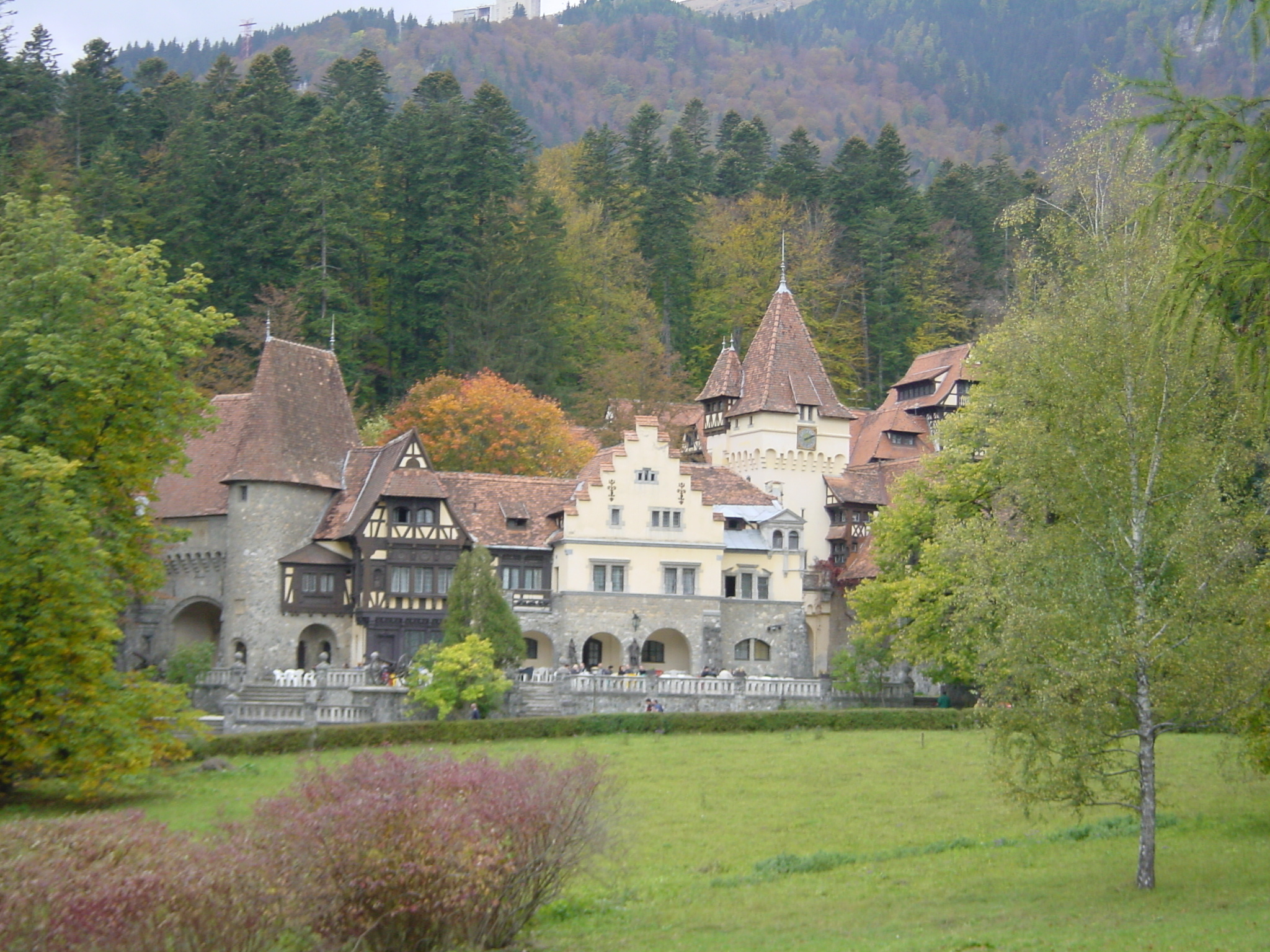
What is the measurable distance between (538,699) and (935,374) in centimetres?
3005

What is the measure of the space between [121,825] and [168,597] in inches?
1306

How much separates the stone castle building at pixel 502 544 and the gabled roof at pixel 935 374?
7248mm

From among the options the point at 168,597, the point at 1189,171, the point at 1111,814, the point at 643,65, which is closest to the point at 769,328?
the point at 168,597

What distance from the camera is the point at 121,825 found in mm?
16047

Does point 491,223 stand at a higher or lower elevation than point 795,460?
higher

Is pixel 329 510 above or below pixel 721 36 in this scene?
below

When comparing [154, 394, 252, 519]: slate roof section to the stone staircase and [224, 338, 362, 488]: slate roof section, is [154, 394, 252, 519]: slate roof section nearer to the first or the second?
[224, 338, 362, 488]: slate roof section

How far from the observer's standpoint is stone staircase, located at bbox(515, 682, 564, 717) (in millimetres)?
43250

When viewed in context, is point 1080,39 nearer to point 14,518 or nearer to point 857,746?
point 857,746

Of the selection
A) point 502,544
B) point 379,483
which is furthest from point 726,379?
point 379,483

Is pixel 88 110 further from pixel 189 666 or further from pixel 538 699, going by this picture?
pixel 538 699

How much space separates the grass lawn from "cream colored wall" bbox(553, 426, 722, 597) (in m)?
15.2

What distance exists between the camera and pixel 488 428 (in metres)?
59.2

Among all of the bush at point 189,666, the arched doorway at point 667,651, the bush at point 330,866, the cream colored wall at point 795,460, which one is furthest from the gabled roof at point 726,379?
the bush at point 330,866
